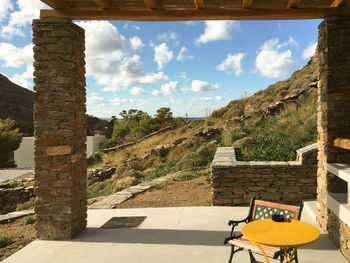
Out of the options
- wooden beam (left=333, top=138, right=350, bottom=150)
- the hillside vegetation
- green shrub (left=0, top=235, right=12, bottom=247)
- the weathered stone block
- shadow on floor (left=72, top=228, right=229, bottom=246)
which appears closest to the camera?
wooden beam (left=333, top=138, right=350, bottom=150)

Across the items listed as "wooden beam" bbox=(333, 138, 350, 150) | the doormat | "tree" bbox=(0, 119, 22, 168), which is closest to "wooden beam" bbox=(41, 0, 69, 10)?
the doormat

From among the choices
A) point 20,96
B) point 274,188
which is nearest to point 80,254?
point 274,188

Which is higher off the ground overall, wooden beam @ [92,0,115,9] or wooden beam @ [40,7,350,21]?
wooden beam @ [92,0,115,9]

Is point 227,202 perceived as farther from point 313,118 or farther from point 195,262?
point 313,118

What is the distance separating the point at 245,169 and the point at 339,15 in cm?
317

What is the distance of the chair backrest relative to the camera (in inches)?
125

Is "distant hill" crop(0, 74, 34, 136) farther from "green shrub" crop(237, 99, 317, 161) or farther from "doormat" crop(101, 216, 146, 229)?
"doormat" crop(101, 216, 146, 229)

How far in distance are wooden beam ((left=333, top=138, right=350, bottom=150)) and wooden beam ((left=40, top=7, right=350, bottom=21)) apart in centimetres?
181

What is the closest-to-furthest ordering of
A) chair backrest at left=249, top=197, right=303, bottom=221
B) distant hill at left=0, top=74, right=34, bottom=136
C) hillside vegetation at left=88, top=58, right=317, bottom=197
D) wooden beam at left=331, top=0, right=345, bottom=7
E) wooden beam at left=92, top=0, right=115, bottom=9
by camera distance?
chair backrest at left=249, top=197, right=303, bottom=221, wooden beam at left=331, top=0, right=345, bottom=7, wooden beam at left=92, top=0, right=115, bottom=9, hillside vegetation at left=88, top=58, right=317, bottom=197, distant hill at left=0, top=74, right=34, bottom=136

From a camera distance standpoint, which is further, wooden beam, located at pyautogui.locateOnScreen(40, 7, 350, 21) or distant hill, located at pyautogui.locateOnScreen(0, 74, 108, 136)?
distant hill, located at pyautogui.locateOnScreen(0, 74, 108, 136)

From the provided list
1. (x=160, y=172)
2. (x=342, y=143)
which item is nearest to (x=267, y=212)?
(x=342, y=143)

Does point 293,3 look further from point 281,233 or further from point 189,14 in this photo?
point 281,233

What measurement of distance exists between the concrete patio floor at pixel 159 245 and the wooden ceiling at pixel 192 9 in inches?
129

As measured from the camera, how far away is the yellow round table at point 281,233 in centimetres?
235
